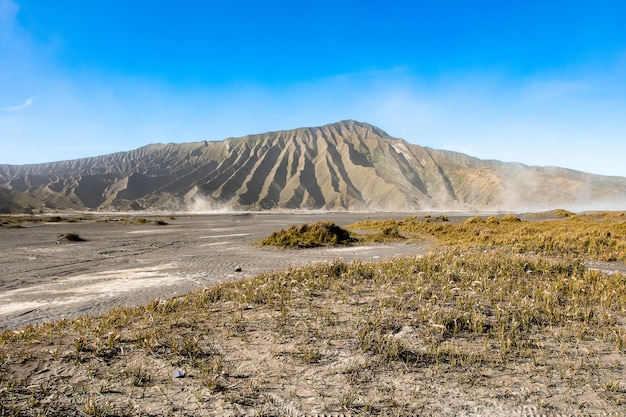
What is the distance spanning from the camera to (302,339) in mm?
5789

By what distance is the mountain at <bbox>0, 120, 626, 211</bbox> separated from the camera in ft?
431

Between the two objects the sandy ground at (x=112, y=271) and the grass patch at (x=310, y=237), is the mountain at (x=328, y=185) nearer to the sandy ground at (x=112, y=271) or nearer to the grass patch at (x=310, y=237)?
the grass patch at (x=310, y=237)

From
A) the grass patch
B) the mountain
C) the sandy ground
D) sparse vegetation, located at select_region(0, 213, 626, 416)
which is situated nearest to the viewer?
sparse vegetation, located at select_region(0, 213, 626, 416)

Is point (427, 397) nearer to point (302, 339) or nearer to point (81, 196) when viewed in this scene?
point (302, 339)

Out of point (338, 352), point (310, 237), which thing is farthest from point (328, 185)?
point (338, 352)

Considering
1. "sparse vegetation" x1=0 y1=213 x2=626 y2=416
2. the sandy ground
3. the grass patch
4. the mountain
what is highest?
the mountain

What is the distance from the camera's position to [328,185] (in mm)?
153625

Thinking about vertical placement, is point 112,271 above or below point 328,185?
below

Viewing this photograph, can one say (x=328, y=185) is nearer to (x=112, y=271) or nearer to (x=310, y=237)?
(x=310, y=237)

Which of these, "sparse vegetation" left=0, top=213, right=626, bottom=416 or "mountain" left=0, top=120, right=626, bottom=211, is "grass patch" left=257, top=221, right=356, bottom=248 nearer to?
"sparse vegetation" left=0, top=213, right=626, bottom=416

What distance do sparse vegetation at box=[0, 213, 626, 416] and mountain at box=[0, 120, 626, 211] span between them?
4948 inches

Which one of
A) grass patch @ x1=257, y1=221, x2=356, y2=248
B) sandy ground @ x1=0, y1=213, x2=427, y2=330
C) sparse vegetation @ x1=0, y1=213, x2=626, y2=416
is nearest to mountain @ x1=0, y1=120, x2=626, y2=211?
grass patch @ x1=257, y1=221, x2=356, y2=248

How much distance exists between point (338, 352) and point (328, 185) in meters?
149

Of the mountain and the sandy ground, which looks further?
the mountain
